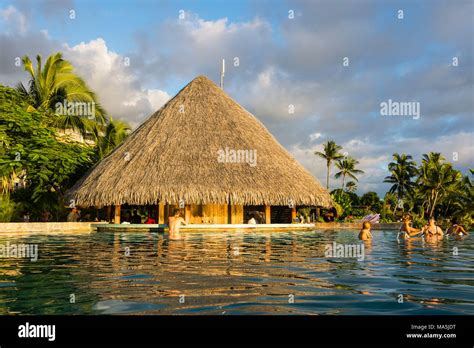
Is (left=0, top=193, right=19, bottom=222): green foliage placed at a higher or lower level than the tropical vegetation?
lower

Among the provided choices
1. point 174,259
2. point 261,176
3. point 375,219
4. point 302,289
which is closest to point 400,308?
point 302,289

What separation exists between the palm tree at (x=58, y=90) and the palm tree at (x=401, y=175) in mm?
29581

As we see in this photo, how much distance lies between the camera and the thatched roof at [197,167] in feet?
58.7

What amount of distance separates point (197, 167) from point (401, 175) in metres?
31.4

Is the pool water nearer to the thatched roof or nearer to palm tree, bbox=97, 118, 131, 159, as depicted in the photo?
the thatched roof

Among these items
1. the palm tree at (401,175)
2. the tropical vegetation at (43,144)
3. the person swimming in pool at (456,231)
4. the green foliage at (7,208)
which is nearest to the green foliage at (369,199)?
the palm tree at (401,175)

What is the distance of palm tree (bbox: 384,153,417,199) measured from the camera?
44656 mm

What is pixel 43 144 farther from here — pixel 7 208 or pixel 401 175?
pixel 401 175

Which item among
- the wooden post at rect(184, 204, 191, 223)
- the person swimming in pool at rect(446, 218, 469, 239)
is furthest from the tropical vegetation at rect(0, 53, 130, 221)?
the person swimming in pool at rect(446, 218, 469, 239)

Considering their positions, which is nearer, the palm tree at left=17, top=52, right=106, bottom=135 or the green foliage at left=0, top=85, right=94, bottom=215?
the green foliage at left=0, top=85, right=94, bottom=215

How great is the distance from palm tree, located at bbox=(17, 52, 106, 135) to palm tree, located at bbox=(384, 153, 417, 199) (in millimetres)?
29581

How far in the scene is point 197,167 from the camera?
61.2 ft

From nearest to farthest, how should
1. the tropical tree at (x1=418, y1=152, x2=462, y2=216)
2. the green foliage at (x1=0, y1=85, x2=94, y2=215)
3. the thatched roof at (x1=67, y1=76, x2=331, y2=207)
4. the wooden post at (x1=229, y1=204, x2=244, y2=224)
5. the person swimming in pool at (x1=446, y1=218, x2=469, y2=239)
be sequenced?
the person swimming in pool at (x1=446, y1=218, x2=469, y2=239), the thatched roof at (x1=67, y1=76, x2=331, y2=207), the green foliage at (x1=0, y1=85, x2=94, y2=215), the wooden post at (x1=229, y1=204, x2=244, y2=224), the tropical tree at (x1=418, y1=152, x2=462, y2=216)
